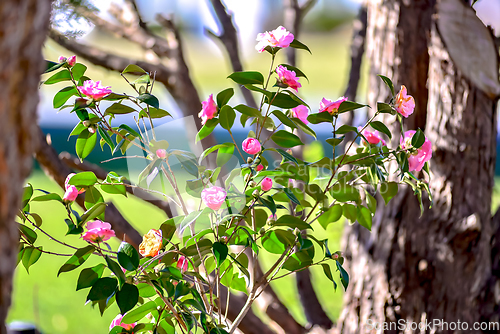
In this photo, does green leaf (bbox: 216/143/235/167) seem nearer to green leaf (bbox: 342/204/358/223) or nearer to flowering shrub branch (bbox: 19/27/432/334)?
flowering shrub branch (bbox: 19/27/432/334)

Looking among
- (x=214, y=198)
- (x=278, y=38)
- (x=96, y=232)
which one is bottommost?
Answer: (x=96, y=232)

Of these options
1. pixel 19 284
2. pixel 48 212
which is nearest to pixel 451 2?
pixel 19 284

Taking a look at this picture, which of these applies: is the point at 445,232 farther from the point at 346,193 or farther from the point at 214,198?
the point at 214,198

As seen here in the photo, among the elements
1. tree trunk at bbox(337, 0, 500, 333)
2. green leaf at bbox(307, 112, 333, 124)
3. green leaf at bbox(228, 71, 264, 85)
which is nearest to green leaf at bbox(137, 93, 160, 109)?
green leaf at bbox(228, 71, 264, 85)

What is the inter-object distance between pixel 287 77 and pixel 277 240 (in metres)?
0.24

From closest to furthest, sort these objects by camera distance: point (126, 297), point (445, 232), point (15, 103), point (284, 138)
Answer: point (15, 103)
point (126, 297)
point (284, 138)
point (445, 232)

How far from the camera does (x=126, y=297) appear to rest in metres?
0.46

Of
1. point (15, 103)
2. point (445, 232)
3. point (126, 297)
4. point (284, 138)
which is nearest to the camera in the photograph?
point (15, 103)

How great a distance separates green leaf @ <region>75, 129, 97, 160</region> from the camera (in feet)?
1.87

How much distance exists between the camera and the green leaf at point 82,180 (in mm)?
555

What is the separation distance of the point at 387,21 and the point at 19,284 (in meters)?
2.60

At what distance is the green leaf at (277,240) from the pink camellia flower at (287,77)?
0.70ft

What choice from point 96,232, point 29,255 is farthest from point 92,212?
point 29,255

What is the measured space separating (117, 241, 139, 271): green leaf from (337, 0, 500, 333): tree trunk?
74cm
